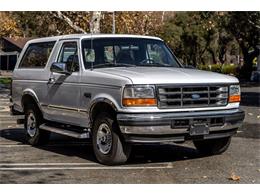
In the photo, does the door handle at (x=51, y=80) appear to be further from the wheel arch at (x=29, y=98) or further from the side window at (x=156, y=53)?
the side window at (x=156, y=53)

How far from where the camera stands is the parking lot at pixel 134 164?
7.38 metres

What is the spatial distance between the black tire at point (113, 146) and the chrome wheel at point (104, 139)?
0.05ft

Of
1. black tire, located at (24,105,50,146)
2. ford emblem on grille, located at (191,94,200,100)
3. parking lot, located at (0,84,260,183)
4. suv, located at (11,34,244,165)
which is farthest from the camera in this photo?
black tire, located at (24,105,50,146)

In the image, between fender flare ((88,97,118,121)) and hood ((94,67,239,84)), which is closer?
hood ((94,67,239,84))

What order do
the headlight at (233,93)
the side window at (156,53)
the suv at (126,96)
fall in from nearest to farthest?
the suv at (126,96), the headlight at (233,93), the side window at (156,53)

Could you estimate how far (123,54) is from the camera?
9.22 meters

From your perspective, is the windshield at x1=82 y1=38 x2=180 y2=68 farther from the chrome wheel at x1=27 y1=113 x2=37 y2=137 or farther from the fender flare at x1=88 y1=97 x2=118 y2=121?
the chrome wheel at x1=27 y1=113 x2=37 y2=137

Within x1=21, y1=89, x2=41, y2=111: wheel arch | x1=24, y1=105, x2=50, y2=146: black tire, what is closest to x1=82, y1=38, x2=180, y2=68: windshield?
x1=21, y1=89, x2=41, y2=111: wheel arch

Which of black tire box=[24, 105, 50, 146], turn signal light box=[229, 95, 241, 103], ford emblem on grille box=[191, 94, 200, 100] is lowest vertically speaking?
black tire box=[24, 105, 50, 146]

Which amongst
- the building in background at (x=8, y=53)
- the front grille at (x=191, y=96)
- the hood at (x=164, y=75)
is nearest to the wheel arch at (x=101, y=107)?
the hood at (x=164, y=75)

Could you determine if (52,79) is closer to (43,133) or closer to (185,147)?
(43,133)

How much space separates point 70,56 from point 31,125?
202cm

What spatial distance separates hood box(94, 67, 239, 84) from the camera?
787 centimetres

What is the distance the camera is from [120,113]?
7.89 m
